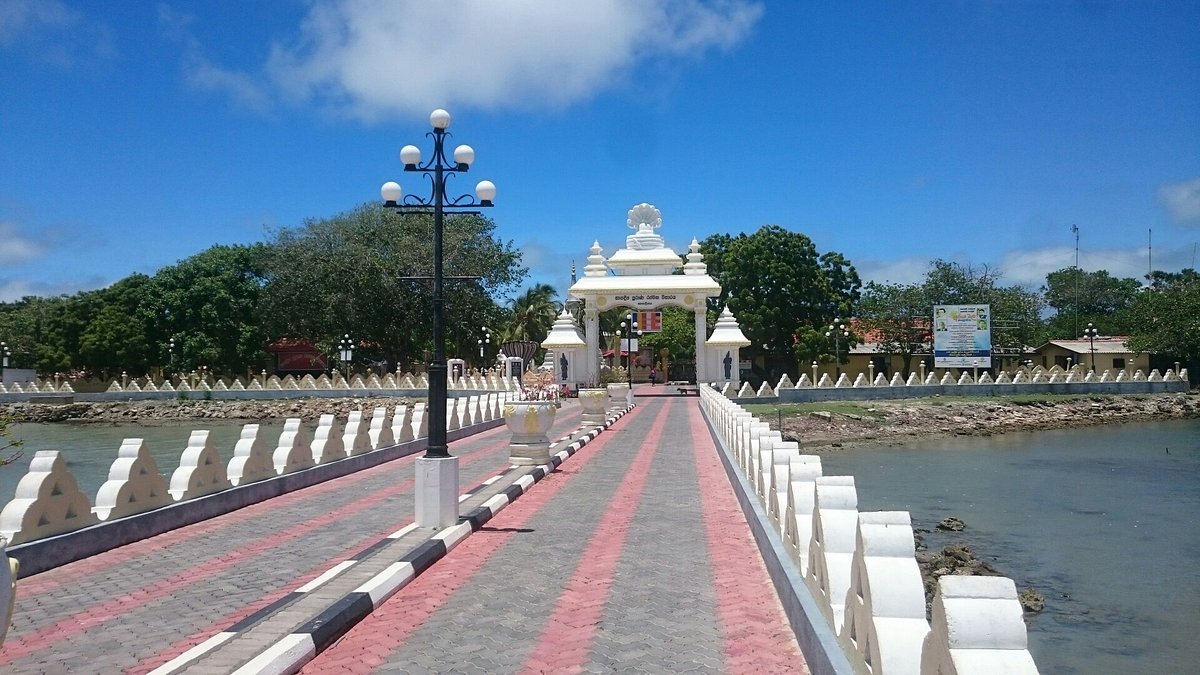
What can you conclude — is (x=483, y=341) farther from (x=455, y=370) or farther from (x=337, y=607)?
(x=337, y=607)

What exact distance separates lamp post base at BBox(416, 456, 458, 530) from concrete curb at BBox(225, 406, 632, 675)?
0.15 m

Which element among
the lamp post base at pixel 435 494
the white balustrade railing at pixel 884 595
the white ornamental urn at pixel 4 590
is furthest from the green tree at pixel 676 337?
the white ornamental urn at pixel 4 590

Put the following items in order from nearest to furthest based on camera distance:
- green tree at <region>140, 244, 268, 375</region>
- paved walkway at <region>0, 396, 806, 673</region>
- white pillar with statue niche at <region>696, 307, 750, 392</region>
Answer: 1. paved walkway at <region>0, 396, 806, 673</region>
2. white pillar with statue niche at <region>696, 307, 750, 392</region>
3. green tree at <region>140, 244, 268, 375</region>

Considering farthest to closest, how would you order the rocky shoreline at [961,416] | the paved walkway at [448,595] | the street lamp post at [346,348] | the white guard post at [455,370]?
the street lamp post at [346,348]
the white guard post at [455,370]
the rocky shoreline at [961,416]
the paved walkway at [448,595]

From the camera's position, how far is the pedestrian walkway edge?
15.3ft

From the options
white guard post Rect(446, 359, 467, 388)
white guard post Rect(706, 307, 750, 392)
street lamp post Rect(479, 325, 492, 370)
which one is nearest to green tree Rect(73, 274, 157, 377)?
street lamp post Rect(479, 325, 492, 370)

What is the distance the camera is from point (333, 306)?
52.6m

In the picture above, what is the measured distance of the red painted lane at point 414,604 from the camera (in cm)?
567

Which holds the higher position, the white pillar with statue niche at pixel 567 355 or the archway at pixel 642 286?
the archway at pixel 642 286

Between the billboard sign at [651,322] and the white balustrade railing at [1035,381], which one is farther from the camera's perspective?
the white balustrade railing at [1035,381]

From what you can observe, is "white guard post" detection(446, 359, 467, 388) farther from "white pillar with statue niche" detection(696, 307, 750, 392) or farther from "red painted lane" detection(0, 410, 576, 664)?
"red painted lane" detection(0, 410, 576, 664)

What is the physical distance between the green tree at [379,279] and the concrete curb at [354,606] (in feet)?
137

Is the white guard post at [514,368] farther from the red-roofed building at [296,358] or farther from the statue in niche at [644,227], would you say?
the red-roofed building at [296,358]

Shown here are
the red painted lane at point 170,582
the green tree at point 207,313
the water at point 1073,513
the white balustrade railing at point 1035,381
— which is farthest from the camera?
the green tree at point 207,313
